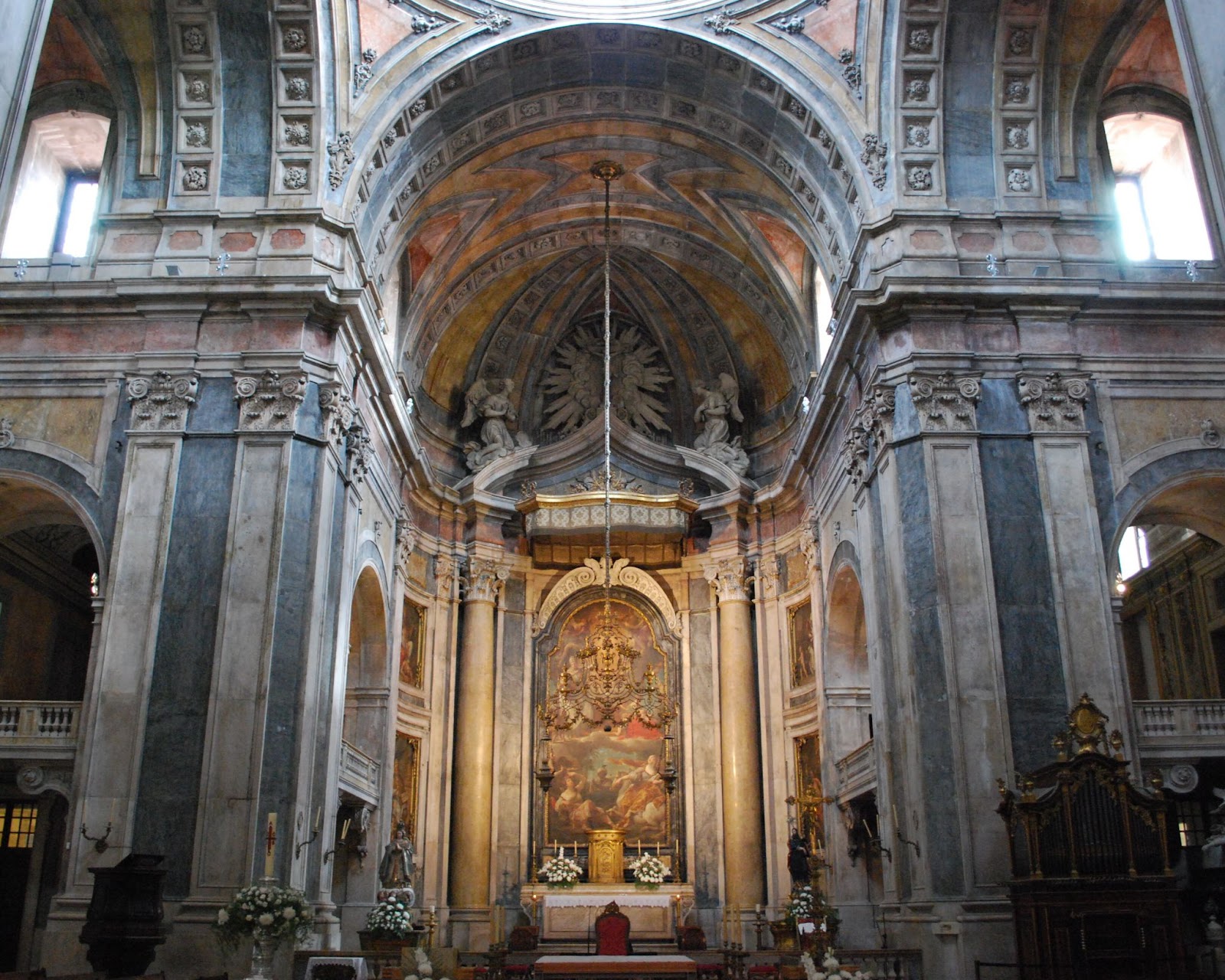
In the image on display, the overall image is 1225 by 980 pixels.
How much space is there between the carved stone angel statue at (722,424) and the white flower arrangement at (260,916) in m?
13.9

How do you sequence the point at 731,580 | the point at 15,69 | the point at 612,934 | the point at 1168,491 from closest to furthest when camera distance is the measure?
the point at 15,69 → the point at 1168,491 → the point at 612,934 → the point at 731,580

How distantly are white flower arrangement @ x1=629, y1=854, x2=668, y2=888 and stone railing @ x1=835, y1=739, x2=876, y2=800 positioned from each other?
13.4ft

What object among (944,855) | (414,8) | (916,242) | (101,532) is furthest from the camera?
(414,8)

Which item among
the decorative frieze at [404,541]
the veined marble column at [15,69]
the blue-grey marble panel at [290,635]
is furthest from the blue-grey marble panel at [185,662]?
the veined marble column at [15,69]

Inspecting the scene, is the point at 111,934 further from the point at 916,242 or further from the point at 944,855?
the point at 916,242

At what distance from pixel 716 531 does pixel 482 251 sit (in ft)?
24.0

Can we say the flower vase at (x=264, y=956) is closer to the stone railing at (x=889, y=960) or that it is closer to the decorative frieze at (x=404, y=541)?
the stone railing at (x=889, y=960)

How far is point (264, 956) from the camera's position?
13703 millimetres

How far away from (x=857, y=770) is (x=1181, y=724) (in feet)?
16.6

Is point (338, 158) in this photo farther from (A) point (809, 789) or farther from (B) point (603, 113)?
(A) point (809, 789)

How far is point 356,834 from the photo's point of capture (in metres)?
19.8

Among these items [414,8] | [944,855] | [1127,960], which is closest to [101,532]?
[414,8]

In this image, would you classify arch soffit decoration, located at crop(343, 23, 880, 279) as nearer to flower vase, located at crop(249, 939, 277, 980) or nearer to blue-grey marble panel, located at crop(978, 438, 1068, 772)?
blue-grey marble panel, located at crop(978, 438, 1068, 772)

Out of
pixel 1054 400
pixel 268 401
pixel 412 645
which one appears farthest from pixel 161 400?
pixel 1054 400
